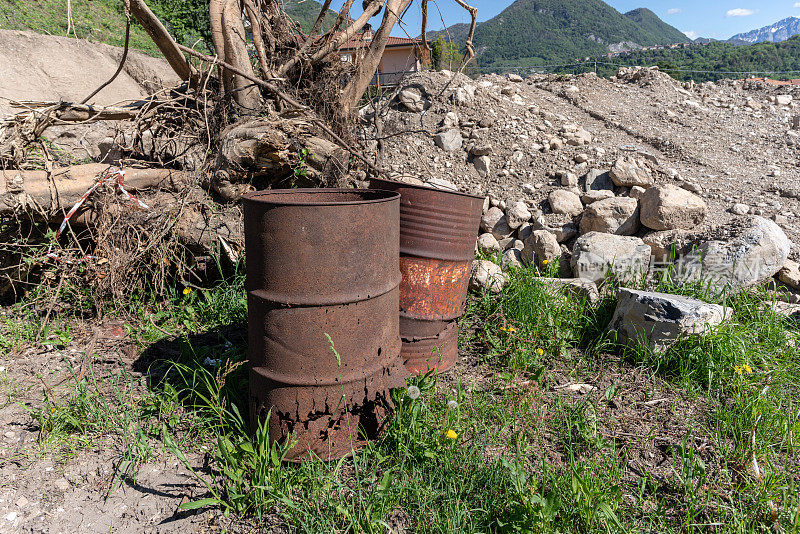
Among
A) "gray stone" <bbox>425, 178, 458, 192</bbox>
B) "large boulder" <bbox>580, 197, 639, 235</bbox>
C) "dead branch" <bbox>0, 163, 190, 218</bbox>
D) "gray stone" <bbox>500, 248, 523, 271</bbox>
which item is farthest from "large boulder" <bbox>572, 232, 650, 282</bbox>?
"dead branch" <bbox>0, 163, 190, 218</bbox>

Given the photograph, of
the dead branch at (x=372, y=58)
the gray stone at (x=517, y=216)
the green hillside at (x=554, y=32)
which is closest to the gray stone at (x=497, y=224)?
the gray stone at (x=517, y=216)

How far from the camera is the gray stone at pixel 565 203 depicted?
4570 millimetres

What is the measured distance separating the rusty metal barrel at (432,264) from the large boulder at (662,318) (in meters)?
1.10

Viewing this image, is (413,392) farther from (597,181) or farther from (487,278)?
(597,181)

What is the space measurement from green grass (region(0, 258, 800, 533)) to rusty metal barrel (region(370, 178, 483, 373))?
0.27 m

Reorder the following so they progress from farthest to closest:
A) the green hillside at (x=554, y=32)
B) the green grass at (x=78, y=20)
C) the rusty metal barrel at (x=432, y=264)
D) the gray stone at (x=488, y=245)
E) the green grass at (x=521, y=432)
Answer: the green hillside at (x=554, y=32)
the green grass at (x=78, y=20)
the gray stone at (x=488, y=245)
the rusty metal barrel at (x=432, y=264)
the green grass at (x=521, y=432)

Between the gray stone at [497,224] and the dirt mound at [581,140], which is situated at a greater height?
the dirt mound at [581,140]

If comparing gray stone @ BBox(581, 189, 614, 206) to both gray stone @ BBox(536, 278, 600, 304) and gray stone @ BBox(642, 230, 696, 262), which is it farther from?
gray stone @ BBox(536, 278, 600, 304)

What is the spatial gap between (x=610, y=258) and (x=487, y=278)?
3.33ft

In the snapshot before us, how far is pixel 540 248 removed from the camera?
13.9ft

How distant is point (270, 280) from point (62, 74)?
775 cm

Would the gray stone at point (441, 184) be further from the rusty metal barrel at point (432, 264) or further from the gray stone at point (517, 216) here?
the rusty metal barrel at point (432, 264)

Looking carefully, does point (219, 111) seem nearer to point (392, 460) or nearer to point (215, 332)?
point (215, 332)

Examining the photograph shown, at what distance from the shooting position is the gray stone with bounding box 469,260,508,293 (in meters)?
3.73
